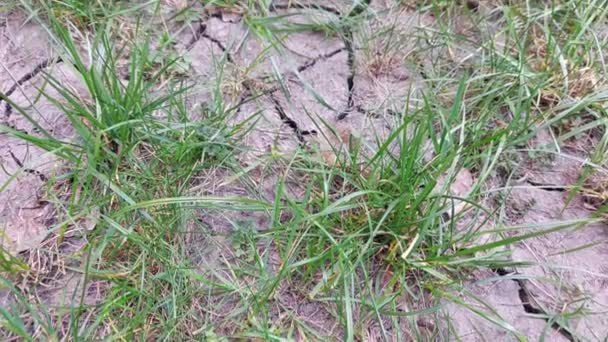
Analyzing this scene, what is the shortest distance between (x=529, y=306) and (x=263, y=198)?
0.84m

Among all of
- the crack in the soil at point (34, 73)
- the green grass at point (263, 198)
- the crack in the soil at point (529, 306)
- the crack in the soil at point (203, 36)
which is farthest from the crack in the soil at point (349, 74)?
the crack in the soil at point (34, 73)

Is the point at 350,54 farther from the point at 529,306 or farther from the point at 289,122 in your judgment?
the point at 529,306

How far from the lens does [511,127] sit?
1.68m

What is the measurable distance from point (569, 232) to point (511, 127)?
1.22 ft

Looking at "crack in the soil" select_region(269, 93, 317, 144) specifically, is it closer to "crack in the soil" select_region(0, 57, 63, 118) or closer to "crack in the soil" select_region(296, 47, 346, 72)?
"crack in the soil" select_region(296, 47, 346, 72)

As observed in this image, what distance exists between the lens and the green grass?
1418mm

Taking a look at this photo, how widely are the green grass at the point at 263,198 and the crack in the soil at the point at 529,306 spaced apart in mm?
31

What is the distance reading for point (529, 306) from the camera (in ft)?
4.99

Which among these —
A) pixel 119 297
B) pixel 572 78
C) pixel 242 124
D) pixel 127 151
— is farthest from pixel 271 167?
pixel 572 78

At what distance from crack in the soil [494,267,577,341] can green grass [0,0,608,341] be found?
3 cm

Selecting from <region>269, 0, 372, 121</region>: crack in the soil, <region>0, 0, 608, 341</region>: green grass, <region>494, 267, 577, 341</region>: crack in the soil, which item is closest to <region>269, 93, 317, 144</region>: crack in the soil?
<region>0, 0, 608, 341</region>: green grass

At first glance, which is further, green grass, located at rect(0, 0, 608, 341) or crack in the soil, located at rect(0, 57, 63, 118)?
crack in the soil, located at rect(0, 57, 63, 118)

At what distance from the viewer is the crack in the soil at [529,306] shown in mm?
1471

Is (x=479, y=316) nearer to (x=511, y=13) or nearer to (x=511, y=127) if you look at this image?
(x=511, y=127)
